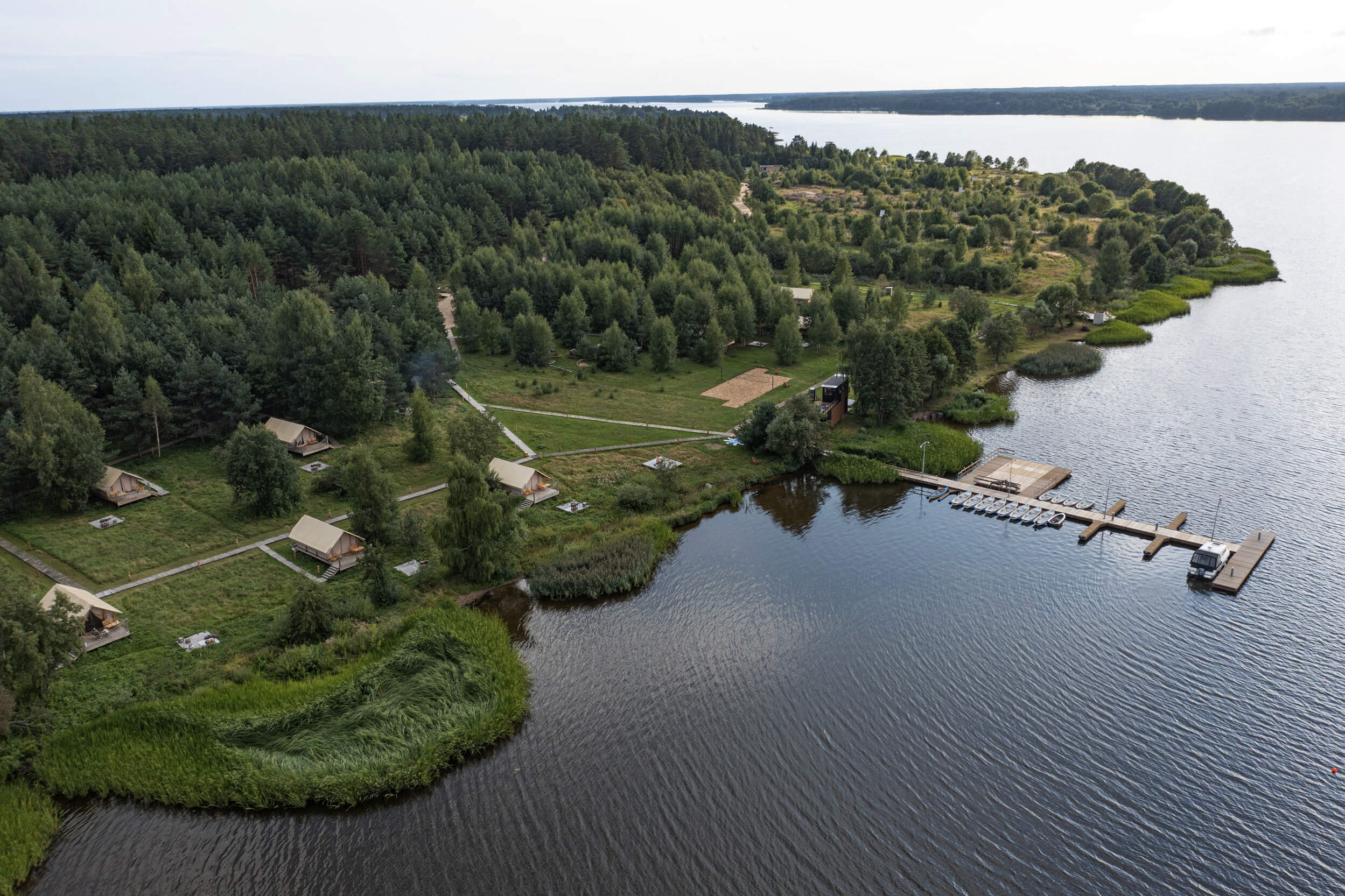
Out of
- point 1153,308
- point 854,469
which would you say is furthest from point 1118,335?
point 854,469

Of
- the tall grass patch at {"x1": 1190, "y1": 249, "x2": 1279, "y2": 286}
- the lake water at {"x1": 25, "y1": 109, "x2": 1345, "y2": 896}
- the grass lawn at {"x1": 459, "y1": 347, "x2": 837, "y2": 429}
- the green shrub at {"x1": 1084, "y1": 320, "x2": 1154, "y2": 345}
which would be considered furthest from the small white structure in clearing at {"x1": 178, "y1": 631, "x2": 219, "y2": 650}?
the tall grass patch at {"x1": 1190, "y1": 249, "x2": 1279, "y2": 286}

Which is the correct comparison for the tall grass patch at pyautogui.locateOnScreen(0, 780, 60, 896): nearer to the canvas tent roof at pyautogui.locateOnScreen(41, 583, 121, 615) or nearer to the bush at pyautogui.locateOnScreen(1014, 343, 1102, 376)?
the canvas tent roof at pyautogui.locateOnScreen(41, 583, 121, 615)

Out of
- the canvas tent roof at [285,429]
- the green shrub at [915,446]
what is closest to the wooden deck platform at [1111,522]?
the green shrub at [915,446]

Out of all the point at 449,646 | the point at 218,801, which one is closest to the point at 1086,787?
the point at 449,646

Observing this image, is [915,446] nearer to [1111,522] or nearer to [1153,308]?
[1111,522]

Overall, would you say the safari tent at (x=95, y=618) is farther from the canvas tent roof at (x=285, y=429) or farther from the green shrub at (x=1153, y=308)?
the green shrub at (x=1153, y=308)
